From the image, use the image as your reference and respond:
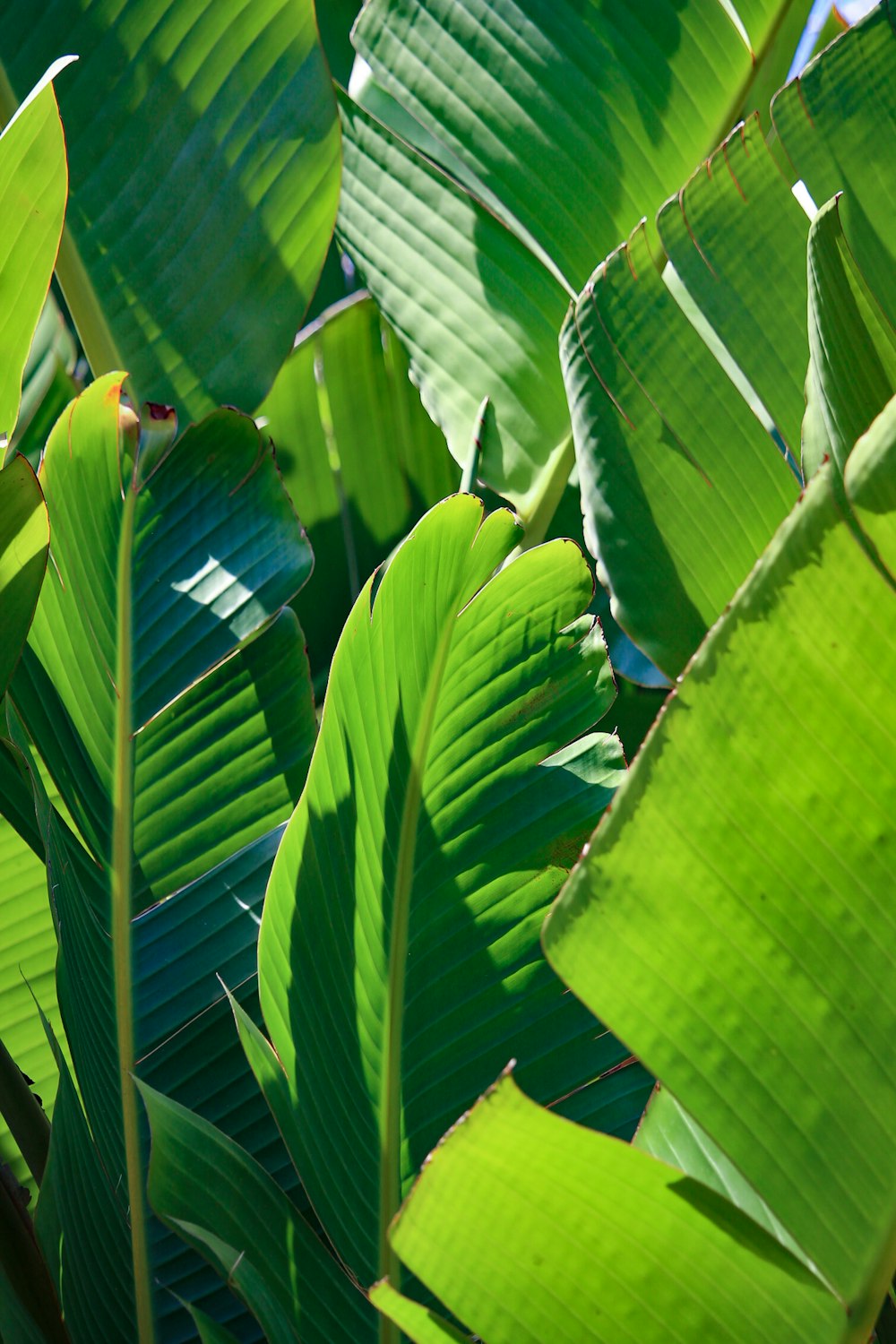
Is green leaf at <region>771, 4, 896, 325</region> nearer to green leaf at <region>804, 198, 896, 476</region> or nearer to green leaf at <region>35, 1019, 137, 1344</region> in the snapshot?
green leaf at <region>804, 198, 896, 476</region>

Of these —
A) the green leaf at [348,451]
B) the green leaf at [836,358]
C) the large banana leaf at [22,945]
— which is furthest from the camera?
the green leaf at [348,451]

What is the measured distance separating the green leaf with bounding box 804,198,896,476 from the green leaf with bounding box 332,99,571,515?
1.28 ft

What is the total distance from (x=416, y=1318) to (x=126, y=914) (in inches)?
14.6

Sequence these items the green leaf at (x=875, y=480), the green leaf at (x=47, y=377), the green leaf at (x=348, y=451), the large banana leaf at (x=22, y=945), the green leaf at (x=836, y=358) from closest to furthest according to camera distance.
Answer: the green leaf at (x=875, y=480), the green leaf at (x=836, y=358), the large banana leaf at (x=22, y=945), the green leaf at (x=47, y=377), the green leaf at (x=348, y=451)

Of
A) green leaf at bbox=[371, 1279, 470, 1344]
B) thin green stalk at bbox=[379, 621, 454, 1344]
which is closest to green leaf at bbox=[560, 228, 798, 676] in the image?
thin green stalk at bbox=[379, 621, 454, 1344]

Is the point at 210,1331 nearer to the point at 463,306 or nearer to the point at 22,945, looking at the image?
the point at 22,945

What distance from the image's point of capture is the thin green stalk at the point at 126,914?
0.66 meters

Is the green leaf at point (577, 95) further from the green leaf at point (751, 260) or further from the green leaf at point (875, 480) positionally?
the green leaf at point (875, 480)

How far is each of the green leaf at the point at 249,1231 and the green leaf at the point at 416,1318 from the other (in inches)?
5.9

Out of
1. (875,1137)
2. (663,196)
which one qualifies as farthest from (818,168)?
(875,1137)

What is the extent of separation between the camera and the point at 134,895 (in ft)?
2.22

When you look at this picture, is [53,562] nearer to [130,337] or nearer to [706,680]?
[130,337]

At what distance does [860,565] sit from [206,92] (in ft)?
2.33

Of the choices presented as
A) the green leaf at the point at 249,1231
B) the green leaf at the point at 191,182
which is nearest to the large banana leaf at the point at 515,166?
the green leaf at the point at 191,182
